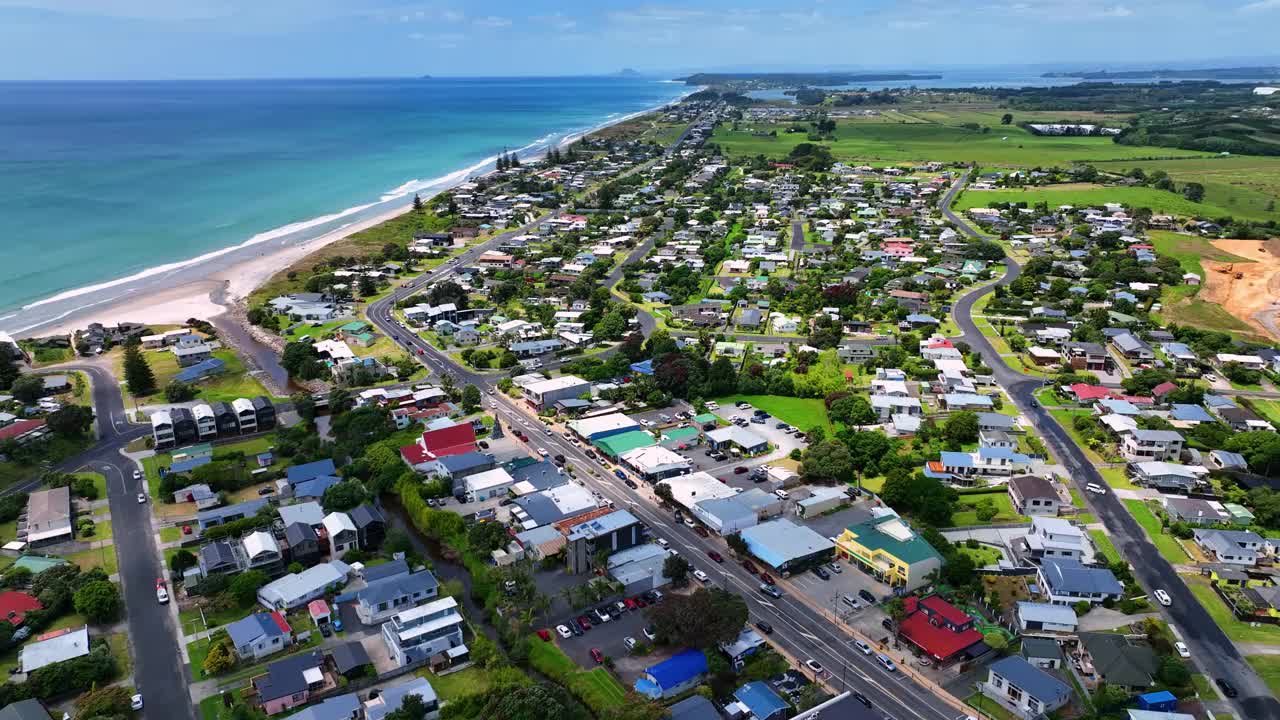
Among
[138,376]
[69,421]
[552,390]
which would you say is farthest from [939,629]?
[138,376]

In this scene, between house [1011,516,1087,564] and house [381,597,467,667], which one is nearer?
house [381,597,467,667]

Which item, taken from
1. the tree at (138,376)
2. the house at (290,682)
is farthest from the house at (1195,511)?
the tree at (138,376)

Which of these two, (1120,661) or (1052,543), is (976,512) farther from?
(1120,661)

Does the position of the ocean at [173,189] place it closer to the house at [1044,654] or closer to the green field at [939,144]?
the green field at [939,144]

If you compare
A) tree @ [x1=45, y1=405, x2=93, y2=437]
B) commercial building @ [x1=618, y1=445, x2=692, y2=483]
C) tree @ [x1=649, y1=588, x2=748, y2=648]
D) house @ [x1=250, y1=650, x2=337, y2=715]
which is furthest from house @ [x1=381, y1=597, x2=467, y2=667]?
tree @ [x1=45, y1=405, x2=93, y2=437]

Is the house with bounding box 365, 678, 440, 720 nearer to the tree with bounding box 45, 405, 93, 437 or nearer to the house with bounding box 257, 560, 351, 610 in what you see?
the house with bounding box 257, 560, 351, 610

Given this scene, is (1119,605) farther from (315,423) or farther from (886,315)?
(315,423)

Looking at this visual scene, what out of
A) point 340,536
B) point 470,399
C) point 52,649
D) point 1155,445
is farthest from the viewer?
point 470,399
